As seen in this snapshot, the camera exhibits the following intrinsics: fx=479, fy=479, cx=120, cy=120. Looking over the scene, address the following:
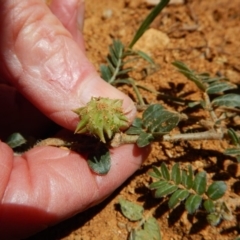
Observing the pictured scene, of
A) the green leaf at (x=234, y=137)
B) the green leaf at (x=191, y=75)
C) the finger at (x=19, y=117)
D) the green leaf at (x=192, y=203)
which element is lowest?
the green leaf at (x=192, y=203)

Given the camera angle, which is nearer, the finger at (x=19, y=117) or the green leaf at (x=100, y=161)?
the green leaf at (x=100, y=161)

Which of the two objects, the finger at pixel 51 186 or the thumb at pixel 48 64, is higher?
the thumb at pixel 48 64

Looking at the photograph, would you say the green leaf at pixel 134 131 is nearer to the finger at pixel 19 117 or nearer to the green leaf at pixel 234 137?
the green leaf at pixel 234 137

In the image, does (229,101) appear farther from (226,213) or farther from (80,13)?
(80,13)

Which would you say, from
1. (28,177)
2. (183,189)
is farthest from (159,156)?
(28,177)

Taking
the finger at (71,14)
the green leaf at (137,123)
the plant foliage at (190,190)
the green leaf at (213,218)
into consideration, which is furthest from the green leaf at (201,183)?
the finger at (71,14)

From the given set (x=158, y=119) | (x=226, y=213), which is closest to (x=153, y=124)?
(x=158, y=119)

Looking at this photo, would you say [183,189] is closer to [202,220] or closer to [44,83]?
[202,220]
